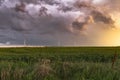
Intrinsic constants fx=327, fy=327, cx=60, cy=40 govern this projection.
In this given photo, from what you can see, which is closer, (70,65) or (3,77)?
(3,77)

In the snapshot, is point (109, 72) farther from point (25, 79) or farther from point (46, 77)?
point (25, 79)

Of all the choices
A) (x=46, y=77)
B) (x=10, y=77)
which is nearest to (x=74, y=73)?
(x=46, y=77)

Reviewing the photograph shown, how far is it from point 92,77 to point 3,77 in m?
4.29

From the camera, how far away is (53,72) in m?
16.4

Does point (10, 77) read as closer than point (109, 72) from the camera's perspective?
A: Yes

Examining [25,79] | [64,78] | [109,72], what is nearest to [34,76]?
[25,79]

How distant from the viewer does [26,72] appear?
16109 mm

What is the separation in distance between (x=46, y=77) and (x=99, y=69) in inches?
130

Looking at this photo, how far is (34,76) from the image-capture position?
50.5 feet

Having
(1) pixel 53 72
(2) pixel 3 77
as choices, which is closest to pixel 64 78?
(1) pixel 53 72

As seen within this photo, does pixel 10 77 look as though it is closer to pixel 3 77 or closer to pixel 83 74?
pixel 3 77

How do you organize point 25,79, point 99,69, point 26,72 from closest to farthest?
point 25,79
point 26,72
point 99,69

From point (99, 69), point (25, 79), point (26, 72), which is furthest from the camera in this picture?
point (99, 69)

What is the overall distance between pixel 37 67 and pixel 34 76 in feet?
3.43
